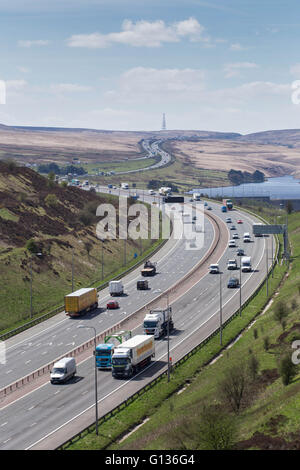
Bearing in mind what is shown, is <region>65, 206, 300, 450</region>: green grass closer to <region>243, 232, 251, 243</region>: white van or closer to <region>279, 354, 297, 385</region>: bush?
<region>279, 354, 297, 385</region>: bush

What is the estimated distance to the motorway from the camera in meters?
54.8

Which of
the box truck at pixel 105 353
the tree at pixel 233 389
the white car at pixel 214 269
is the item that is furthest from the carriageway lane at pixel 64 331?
the tree at pixel 233 389

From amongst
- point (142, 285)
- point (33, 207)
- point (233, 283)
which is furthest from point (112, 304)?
point (33, 207)

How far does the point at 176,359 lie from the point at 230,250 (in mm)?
77680

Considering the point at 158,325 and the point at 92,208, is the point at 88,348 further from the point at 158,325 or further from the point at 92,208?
the point at 92,208

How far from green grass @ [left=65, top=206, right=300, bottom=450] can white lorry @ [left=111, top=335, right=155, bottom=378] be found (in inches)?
152

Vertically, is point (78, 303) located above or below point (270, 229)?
below

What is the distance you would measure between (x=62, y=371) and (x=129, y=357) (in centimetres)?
678

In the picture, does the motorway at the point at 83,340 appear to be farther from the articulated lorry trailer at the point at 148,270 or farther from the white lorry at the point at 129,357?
the articulated lorry trailer at the point at 148,270

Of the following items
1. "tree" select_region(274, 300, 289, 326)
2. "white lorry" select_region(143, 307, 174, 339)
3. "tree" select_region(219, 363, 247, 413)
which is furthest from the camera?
"white lorry" select_region(143, 307, 174, 339)

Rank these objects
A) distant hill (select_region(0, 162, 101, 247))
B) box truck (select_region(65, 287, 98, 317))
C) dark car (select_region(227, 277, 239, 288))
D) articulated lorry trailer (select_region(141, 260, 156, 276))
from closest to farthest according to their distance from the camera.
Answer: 1. box truck (select_region(65, 287, 98, 317))
2. dark car (select_region(227, 277, 239, 288))
3. articulated lorry trailer (select_region(141, 260, 156, 276))
4. distant hill (select_region(0, 162, 101, 247))

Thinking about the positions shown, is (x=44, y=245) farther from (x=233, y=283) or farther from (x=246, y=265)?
(x=233, y=283)

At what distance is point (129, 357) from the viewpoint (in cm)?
6838

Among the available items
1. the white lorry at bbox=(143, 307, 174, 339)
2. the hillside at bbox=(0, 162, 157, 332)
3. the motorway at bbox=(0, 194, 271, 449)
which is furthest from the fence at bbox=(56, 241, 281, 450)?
the hillside at bbox=(0, 162, 157, 332)
